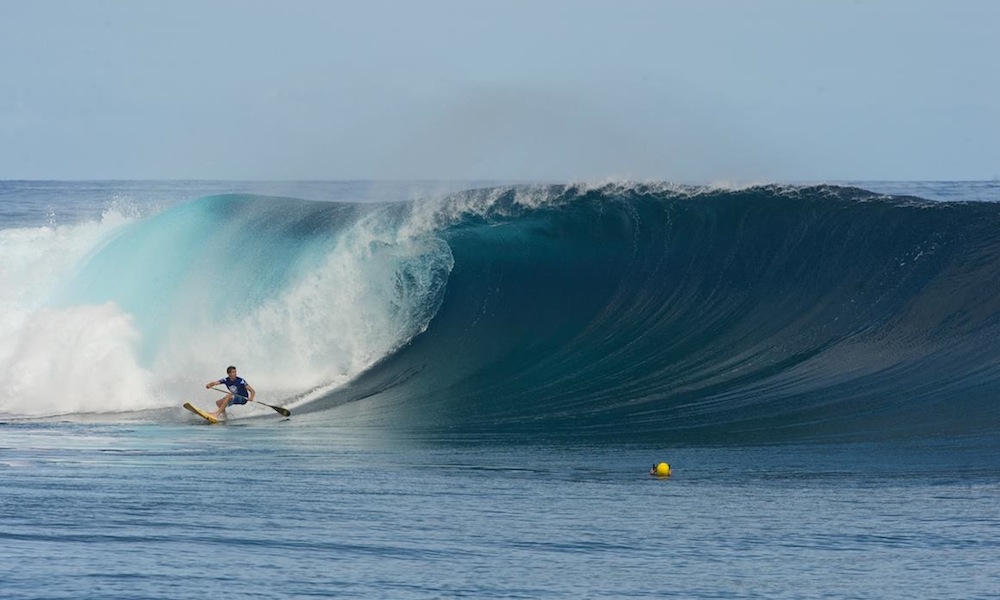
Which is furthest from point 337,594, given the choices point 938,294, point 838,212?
point 838,212

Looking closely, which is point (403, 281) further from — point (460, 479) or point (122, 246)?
point (460, 479)

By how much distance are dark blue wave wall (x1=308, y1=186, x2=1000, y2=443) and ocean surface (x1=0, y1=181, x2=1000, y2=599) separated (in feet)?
0.17

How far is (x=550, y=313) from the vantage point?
18.2 m

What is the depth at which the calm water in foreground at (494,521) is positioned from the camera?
7359mm

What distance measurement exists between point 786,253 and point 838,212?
149cm

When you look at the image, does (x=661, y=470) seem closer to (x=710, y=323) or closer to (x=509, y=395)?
(x=509, y=395)

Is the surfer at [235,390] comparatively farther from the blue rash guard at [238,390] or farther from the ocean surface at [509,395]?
the ocean surface at [509,395]

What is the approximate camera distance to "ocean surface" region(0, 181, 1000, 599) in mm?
7871

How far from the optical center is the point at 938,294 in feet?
55.0

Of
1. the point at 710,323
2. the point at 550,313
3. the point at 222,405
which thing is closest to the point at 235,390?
the point at 222,405

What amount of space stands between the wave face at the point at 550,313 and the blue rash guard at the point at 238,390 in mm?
804

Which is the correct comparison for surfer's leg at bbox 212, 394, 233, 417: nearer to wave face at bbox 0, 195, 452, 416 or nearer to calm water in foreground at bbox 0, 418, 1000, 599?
wave face at bbox 0, 195, 452, 416

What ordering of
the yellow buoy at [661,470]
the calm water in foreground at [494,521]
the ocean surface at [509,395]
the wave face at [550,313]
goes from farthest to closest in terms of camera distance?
the wave face at [550,313]
the yellow buoy at [661,470]
the ocean surface at [509,395]
the calm water in foreground at [494,521]

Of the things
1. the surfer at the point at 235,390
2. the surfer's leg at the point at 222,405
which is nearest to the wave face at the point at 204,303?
the surfer at the point at 235,390
